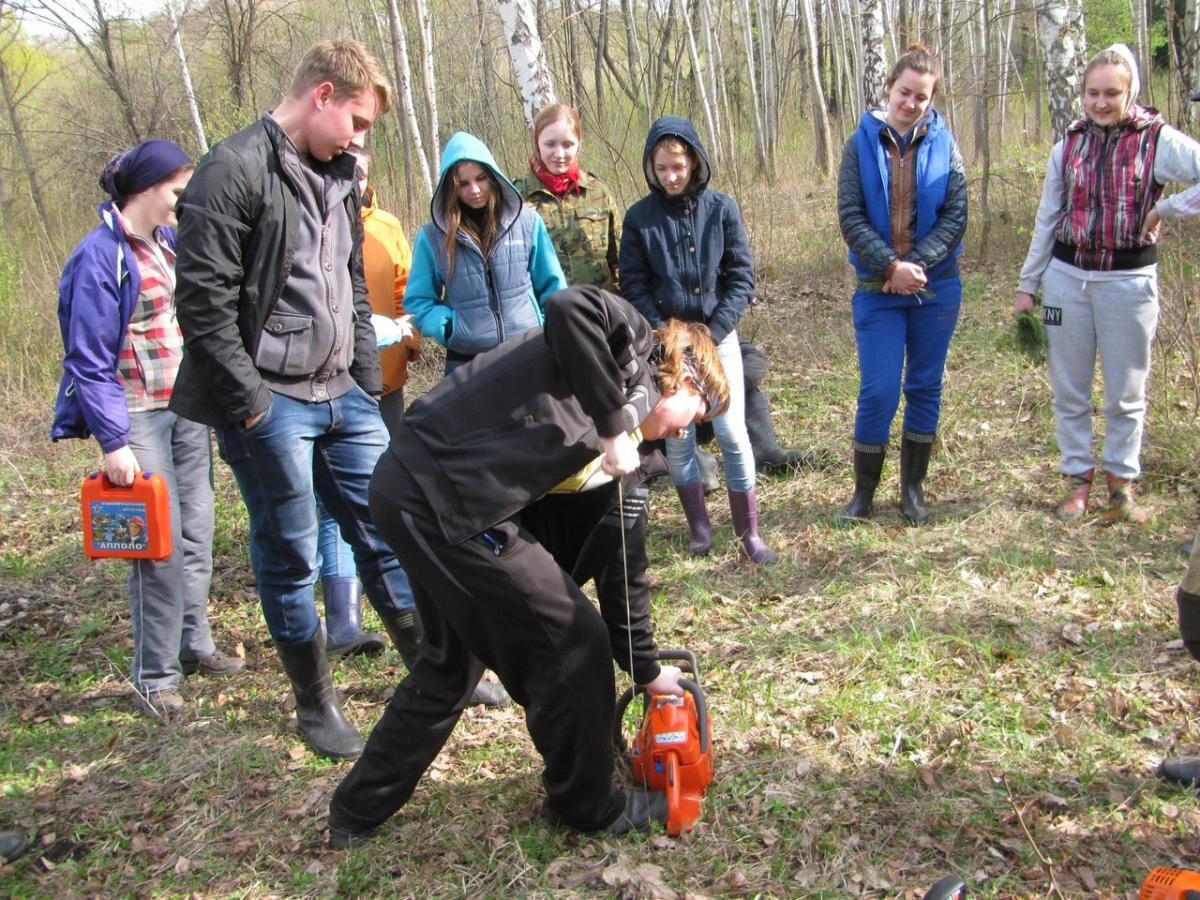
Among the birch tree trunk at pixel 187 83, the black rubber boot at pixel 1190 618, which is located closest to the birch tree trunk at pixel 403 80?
the birch tree trunk at pixel 187 83

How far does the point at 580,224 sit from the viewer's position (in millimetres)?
4617

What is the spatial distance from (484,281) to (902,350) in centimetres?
209

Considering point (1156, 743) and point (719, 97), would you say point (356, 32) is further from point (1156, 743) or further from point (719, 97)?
point (1156, 743)

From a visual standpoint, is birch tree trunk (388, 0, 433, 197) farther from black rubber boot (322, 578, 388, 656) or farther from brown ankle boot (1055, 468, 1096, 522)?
brown ankle boot (1055, 468, 1096, 522)

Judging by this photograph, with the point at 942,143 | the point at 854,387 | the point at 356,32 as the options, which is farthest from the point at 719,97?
the point at 942,143

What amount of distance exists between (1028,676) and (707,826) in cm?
141

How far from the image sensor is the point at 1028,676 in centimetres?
341

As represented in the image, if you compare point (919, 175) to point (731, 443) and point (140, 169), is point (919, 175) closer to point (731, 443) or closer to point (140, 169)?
point (731, 443)

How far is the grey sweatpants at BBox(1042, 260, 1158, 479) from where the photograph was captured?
4289mm

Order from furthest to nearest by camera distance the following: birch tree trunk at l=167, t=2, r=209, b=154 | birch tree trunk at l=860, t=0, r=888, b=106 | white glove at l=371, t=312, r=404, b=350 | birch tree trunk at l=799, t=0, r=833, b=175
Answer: birch tree trunk at l=799, t=0, r=833, b=175, birch tree trunk at l=167, t=2, r=209, b=154, birch tree trunk at l=860, t=0, r=888, b=106, white glove at l=371, t=312, r=404, b=350

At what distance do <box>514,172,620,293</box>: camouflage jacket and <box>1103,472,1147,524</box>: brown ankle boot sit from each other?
2699 millimetres

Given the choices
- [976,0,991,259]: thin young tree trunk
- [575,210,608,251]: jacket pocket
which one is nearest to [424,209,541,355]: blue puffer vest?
[575,210,608,251]: jacket pocket

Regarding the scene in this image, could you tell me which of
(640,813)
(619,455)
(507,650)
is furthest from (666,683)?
(619,455)

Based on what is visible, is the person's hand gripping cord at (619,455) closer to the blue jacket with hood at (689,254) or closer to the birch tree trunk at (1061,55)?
the blue jacket with hood at (689,254)
